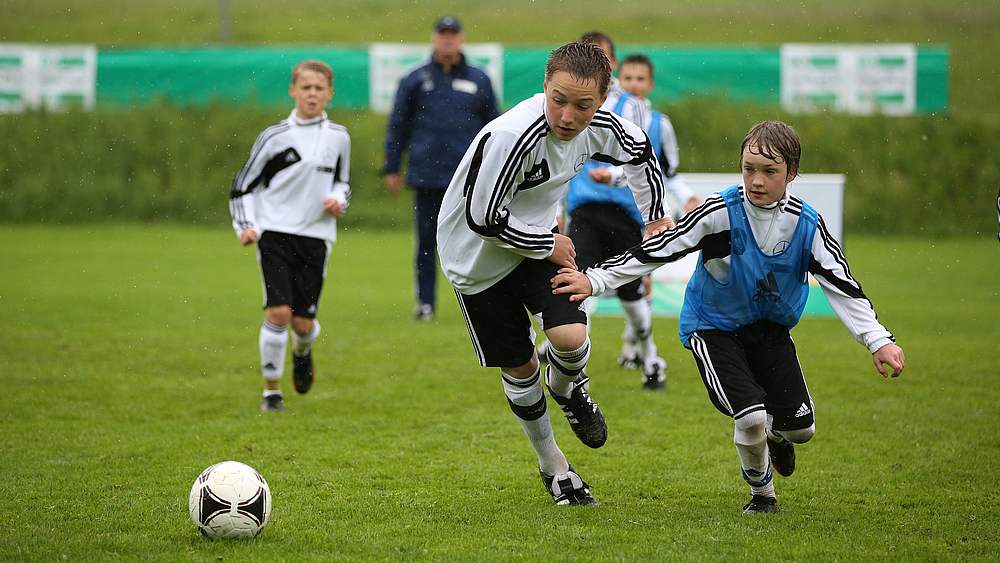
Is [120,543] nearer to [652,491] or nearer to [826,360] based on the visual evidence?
[652,491]

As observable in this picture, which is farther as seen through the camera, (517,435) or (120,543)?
(517,435)

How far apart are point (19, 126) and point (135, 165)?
2.13 m

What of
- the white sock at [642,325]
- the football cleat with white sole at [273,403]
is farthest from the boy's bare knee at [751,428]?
the football cleat with white sole at [273,403]

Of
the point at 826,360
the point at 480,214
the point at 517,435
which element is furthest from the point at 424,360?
the point at 480,214

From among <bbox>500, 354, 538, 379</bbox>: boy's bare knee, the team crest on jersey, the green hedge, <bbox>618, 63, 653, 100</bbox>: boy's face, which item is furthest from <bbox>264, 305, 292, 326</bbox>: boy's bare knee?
the green hedge

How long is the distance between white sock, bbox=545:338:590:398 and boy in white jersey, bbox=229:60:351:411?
277cm

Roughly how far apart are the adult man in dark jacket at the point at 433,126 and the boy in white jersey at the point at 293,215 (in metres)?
3.64

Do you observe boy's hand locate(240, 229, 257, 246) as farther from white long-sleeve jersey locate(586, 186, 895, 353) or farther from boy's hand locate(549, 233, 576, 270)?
white long-sleeve jersey locate(586, 186, 895, 353)

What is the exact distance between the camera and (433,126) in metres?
11.6

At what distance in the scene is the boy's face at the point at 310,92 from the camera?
768 cm

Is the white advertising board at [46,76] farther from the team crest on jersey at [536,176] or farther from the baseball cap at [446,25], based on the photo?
the team crest on jersey at [536,176]

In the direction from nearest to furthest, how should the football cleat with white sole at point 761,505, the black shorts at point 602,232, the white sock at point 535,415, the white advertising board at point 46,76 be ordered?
1. the football cleat with white sole at point 761,505
2. the white sock at point 535,415
3. the black shorts at point 602,232
4. the white advertising board at point 46,76

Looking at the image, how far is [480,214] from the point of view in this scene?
15.5 ft

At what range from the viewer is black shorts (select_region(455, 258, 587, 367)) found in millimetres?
5094
